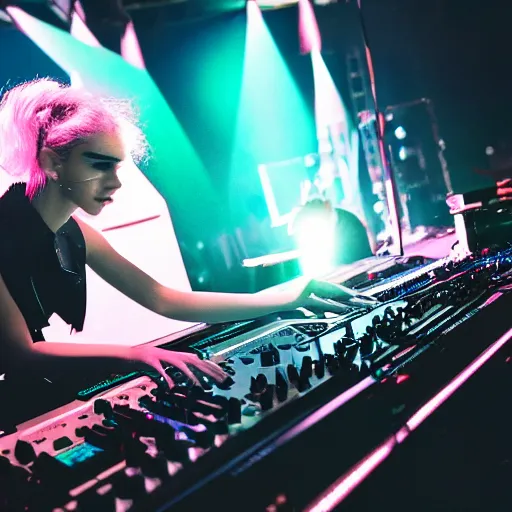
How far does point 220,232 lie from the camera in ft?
5.03

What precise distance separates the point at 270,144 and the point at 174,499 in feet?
4.22

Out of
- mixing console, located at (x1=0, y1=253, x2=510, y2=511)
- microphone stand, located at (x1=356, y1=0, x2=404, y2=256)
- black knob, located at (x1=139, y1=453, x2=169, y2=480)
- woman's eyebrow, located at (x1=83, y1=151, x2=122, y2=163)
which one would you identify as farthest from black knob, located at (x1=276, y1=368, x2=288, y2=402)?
microphone stand, located at (x1=356, y1=0, x2=404, y2=256)

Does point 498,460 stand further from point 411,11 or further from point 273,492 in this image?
point 411,11

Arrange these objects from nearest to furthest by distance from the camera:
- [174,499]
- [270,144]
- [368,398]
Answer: [174,499] < [368,398] < [270,144]

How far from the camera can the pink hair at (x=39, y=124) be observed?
1.09m

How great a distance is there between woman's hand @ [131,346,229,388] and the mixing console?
19mm

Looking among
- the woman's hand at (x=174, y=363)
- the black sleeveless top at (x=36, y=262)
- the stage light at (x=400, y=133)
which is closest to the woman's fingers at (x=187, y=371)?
the woman's hand at (x=174, y=363)

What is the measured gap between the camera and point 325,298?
151cm

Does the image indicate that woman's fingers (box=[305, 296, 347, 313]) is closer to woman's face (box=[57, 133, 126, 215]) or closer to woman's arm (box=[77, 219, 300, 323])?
woman's arm (box=[77, 219, 300, 323])

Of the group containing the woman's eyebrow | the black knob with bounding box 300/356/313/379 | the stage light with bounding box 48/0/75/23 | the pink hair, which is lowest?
the black knob with bounding box 300/356/313/379

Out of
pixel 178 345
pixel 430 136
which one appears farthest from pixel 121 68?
pixel 430 136

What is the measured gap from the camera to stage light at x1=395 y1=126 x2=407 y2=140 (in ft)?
7.43

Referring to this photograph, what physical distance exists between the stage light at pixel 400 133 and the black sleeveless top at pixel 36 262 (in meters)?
1.63

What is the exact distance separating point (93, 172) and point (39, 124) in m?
0.16
